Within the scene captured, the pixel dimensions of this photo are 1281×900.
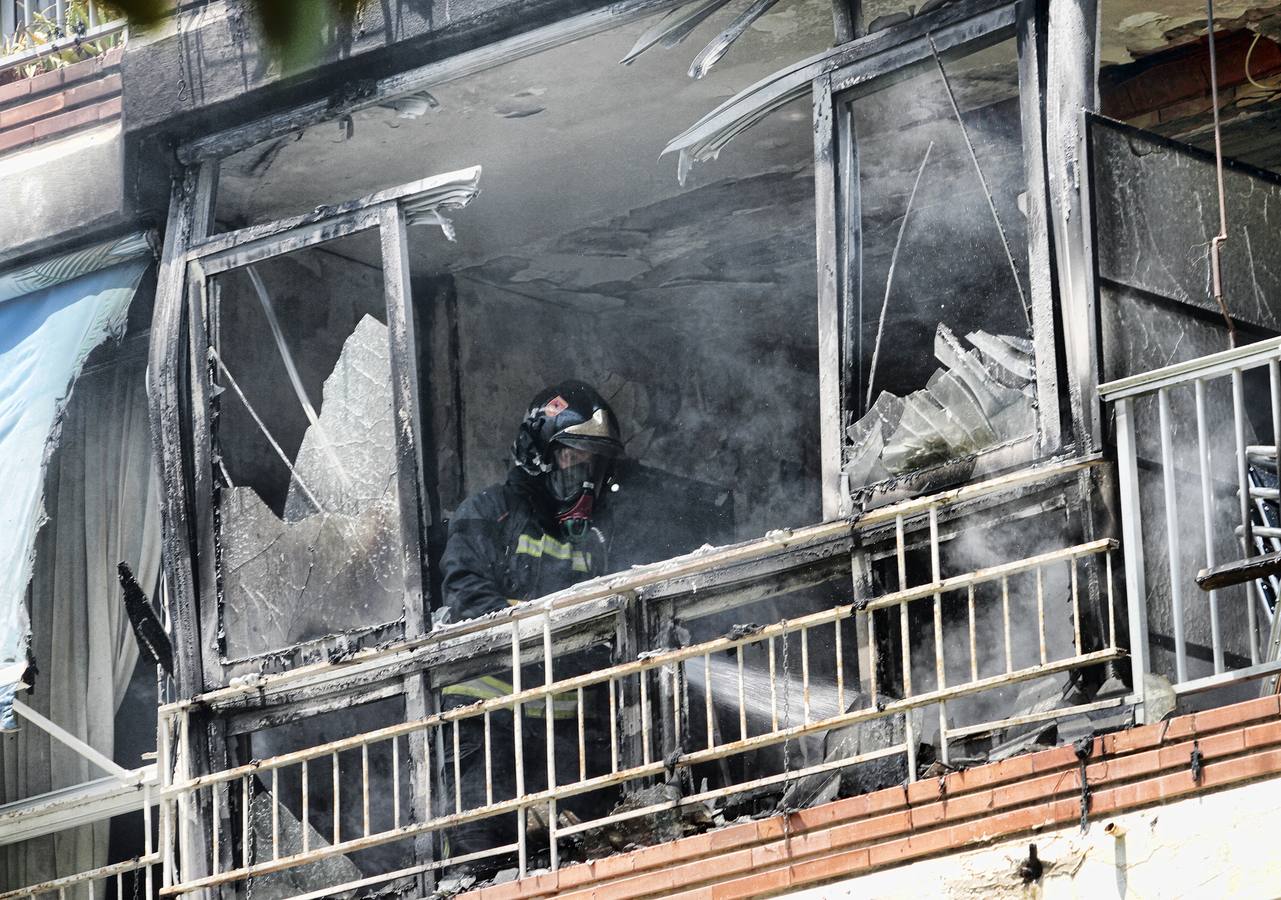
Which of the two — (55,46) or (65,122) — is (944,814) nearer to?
(65,122)

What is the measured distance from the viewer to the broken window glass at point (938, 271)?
27.1ft

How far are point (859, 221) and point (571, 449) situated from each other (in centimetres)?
235

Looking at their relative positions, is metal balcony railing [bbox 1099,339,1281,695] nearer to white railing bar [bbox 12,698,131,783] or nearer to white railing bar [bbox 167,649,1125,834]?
white railing bar [bbox 167,649,1125,834]

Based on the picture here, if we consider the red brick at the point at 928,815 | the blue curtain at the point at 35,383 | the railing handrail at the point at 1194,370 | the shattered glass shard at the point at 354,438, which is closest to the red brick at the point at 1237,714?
the red brick at the point at 928,815

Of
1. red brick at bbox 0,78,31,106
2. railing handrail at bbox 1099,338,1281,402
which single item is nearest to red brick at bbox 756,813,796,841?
railing handrail at bbox 1099,338,1281,402

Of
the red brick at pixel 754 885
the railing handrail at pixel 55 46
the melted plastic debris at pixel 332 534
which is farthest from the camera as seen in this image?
the railing handrail at pixel 55 46

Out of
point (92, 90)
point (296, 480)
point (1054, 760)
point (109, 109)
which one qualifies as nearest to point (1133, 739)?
point (1054, 760)

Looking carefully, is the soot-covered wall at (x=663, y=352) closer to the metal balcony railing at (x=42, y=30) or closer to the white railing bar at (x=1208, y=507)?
the metal balcony railing at (x=42, y=30)

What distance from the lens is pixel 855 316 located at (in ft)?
28.2

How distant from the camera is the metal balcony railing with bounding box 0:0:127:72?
36.6ft

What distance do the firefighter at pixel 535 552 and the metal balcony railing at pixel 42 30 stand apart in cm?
276

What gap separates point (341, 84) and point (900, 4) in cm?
246

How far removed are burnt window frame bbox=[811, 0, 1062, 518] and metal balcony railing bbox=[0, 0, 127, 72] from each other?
12.5 ft

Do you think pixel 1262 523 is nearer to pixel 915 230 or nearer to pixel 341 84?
pixel 915 230
